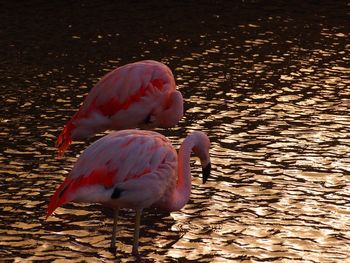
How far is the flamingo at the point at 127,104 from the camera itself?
9.65 m

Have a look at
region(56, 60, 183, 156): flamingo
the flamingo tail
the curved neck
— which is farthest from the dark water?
region(56, 60, 183, 156): flamingo

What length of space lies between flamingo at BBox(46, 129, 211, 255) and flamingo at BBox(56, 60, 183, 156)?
1453 mm

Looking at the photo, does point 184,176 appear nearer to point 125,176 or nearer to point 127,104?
point 125,176

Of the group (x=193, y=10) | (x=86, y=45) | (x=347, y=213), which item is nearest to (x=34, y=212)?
(x=347, y=213)

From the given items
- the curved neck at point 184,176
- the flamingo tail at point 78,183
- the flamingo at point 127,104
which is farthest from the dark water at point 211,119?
the flamingo at point 127,104

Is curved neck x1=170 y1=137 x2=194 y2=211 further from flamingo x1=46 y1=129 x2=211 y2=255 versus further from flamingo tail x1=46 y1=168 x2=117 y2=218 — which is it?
flamingo tail x1=46 y1=168 x2=117 y2=218

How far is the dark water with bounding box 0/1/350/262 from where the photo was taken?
837 centimetres

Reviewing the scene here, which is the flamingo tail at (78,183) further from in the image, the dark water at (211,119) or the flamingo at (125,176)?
the dark water at (211,119)

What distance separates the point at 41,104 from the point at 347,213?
4.54 meters

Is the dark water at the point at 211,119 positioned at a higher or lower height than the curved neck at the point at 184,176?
lower

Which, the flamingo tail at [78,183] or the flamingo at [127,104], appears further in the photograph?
the flamingo at [127,104]

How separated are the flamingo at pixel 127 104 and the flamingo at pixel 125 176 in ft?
4.77

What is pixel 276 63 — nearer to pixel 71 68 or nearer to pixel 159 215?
pixel 71 68

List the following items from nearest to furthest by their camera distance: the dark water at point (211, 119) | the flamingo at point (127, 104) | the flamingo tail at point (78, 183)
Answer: the flamingo tail at point (78, 183)
the dark water at point (211, 119)
the flamingo at point (127, 104)
